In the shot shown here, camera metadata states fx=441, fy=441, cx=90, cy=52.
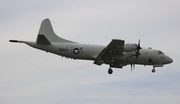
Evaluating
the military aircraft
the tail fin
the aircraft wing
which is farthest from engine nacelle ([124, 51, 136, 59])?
the tail fin

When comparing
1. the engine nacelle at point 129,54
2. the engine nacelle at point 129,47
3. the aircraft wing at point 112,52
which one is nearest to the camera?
the aircraft wing at point 112,52

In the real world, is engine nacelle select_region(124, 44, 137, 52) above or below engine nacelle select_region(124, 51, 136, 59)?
above

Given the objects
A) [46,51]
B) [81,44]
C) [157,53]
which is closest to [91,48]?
[81,44]

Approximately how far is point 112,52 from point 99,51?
188 cm

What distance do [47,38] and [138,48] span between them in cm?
1077

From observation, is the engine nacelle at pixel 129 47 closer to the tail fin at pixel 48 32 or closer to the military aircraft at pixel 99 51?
the military aircraft at pixel 99 51

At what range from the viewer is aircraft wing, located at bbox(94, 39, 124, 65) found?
4788 cm

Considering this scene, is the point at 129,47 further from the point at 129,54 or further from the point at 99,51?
the point at 99,51

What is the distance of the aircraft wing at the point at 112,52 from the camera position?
47875mm

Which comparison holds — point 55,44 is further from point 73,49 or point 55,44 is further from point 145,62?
point 145,62

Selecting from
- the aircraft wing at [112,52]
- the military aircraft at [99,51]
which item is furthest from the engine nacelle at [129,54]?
the aircraft wing at [112,52]

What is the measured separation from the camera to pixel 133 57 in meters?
52.1

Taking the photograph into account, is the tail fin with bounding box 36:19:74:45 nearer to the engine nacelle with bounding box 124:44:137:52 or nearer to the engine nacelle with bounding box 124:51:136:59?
the engine nacelle with bounding box 124:51:136:59

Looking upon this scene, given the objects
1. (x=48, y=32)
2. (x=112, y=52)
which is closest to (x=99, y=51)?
(x=112, y=52)
